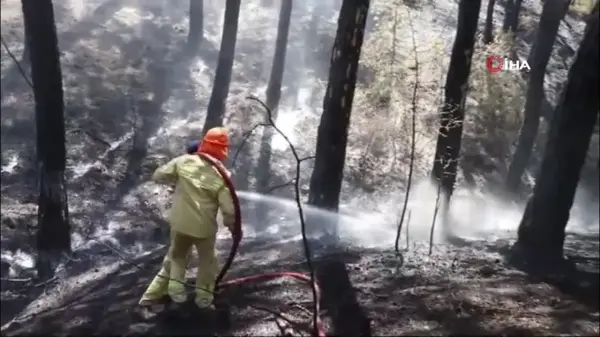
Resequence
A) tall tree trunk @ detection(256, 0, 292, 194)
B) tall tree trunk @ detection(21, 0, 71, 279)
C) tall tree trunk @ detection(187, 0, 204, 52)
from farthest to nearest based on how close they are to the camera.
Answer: tall tree trunk @ detection(187, 0, 204, 52) → tall tree trunk @ detection(256, 0, 292, 194) → tall tree trunk @ detection(21, 0, 71, 279)

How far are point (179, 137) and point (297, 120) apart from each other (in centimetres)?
176

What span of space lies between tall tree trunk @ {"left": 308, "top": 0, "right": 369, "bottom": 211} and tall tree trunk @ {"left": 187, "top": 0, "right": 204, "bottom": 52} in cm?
343

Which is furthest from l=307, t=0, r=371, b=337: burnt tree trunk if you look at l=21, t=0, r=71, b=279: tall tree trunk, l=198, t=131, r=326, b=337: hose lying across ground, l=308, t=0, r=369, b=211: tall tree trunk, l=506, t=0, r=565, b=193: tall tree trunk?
l=21, t=0, r=71, b=279: tall tree trunk

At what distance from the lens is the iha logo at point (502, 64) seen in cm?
612

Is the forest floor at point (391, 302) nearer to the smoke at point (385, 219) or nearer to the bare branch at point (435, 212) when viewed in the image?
the bare branch at point (435, 212)

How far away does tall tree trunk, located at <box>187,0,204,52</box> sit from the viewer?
30.5 ft

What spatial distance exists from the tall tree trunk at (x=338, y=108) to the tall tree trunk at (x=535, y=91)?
5.90 ft

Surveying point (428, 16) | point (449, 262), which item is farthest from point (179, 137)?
point (449, 262)

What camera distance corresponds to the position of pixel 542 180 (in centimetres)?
493

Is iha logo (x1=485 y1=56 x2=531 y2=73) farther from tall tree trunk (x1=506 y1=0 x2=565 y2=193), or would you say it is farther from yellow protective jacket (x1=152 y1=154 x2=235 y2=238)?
yellow protective jacket (x1=152 y1=154 x2=235 y2=238)

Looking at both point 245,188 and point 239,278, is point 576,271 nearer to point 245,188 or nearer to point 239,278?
point 239,278

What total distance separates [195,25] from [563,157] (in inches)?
257

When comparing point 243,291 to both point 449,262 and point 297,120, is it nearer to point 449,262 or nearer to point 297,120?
point 449,262

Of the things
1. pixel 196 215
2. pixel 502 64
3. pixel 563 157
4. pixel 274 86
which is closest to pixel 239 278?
pixel 196 215
